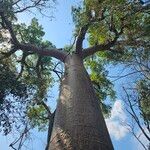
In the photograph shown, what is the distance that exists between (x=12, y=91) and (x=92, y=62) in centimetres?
671

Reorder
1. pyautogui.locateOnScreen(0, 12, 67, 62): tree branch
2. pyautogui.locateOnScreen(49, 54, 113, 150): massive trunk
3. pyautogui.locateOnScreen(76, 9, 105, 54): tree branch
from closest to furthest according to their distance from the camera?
1. pyautogui.locateOnScreen(49, 54, 113, 150): massive trunk
2. pyautogui.locateOnScreen(76, 9, 105, 54): tree branch
3. pyautogui.locateOnScreen(0, 12, 67, 62): tree branch

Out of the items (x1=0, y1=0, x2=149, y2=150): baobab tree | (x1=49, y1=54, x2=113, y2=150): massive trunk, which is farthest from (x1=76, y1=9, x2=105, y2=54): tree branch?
(x1=49, y1=54, x2=113, y2=150): massive trunk

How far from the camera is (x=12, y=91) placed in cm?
874

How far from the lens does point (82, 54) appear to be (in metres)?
9.70

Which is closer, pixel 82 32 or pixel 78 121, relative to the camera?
pixel 78 121

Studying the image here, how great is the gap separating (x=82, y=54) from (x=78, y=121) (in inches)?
168

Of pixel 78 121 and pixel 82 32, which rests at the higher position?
pixel 82 32

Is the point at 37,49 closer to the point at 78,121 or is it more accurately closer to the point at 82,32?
the point at 82,32

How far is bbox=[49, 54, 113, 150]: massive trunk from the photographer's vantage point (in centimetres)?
526

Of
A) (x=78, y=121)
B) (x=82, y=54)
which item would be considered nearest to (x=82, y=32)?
(x=82, y=54)

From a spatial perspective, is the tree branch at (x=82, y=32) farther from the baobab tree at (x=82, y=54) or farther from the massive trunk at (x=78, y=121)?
the massive trunk at (x=78, y=121)

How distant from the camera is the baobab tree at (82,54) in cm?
554

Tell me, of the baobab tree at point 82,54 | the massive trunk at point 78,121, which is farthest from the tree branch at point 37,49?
the massive trunk at point 78,121

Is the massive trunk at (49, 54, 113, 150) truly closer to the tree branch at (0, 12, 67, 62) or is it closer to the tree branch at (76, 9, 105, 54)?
the tree branch at (76, 9, 105, 54)
